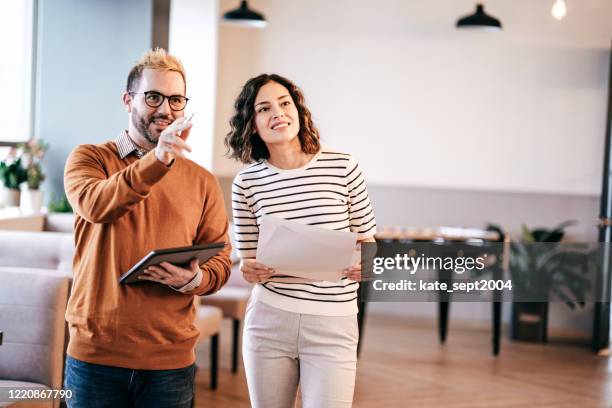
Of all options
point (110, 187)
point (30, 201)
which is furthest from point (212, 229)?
point (30, 201)

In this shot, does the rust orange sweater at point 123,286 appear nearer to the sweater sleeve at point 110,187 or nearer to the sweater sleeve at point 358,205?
the sweater sleeve at point 110,187

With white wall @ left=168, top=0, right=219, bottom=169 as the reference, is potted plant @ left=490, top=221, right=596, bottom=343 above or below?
below

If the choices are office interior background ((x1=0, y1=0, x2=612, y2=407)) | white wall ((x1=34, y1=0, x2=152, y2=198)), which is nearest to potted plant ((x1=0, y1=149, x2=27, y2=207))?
office interior background ((x1=0, y1=0, x2=612, y2=407))

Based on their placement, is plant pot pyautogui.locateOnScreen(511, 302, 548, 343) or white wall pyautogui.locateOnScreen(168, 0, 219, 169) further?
white wall pyautogui.locateOnScreen(168, 0, 219, 169)

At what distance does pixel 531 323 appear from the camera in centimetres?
685

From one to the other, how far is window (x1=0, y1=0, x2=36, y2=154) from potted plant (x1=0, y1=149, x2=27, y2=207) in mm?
571

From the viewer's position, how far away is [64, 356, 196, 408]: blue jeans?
78.2 inches

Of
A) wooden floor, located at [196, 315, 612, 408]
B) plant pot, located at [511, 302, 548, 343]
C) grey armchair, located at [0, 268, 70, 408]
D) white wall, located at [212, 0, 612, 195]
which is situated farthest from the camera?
white wall, located at [212, 0, 612, 195]

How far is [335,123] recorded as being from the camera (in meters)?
7.80

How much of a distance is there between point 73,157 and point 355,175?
85cm

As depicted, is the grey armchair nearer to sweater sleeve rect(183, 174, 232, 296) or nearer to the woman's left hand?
sweater sleeve rect(183, 174, 232, 296)

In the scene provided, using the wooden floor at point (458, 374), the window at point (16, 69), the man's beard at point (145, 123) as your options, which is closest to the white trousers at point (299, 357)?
the man's beard at point (145, 123)

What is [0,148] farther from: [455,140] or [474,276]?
[474,276]

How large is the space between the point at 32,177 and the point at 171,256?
442 cm
